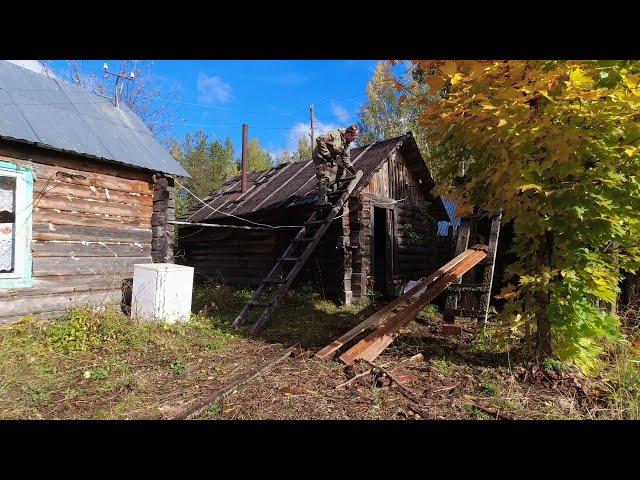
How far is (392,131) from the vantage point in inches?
1211

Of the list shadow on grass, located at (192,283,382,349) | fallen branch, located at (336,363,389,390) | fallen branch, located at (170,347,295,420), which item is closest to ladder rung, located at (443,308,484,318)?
shadow on grass, located at (192,283,382,349)

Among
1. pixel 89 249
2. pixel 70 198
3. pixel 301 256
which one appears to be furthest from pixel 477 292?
pixel 70 198

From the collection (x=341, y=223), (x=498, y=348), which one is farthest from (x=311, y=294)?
(x=498, y=348)

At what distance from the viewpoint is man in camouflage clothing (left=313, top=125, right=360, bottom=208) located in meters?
10.0

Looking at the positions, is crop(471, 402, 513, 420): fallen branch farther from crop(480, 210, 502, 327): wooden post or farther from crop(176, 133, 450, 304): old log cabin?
crop(176, 133, 450, 304): old log cabin

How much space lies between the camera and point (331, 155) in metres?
10.3

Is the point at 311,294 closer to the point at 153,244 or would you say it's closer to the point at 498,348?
the point at 153,244

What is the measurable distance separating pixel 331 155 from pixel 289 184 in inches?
133

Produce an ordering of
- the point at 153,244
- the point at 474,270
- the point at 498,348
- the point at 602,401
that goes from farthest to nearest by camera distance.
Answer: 1. the point at 153,244
2. the point at 474,270
3. the point at 498,348
4. the point at 602,401

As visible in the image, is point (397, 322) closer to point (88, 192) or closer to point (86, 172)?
point (88, 192)

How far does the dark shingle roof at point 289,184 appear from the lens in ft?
38.4

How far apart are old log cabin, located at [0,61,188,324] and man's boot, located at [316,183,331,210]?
10.4 ft

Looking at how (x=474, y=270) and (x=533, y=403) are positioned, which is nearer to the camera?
(x=533, y=403)
